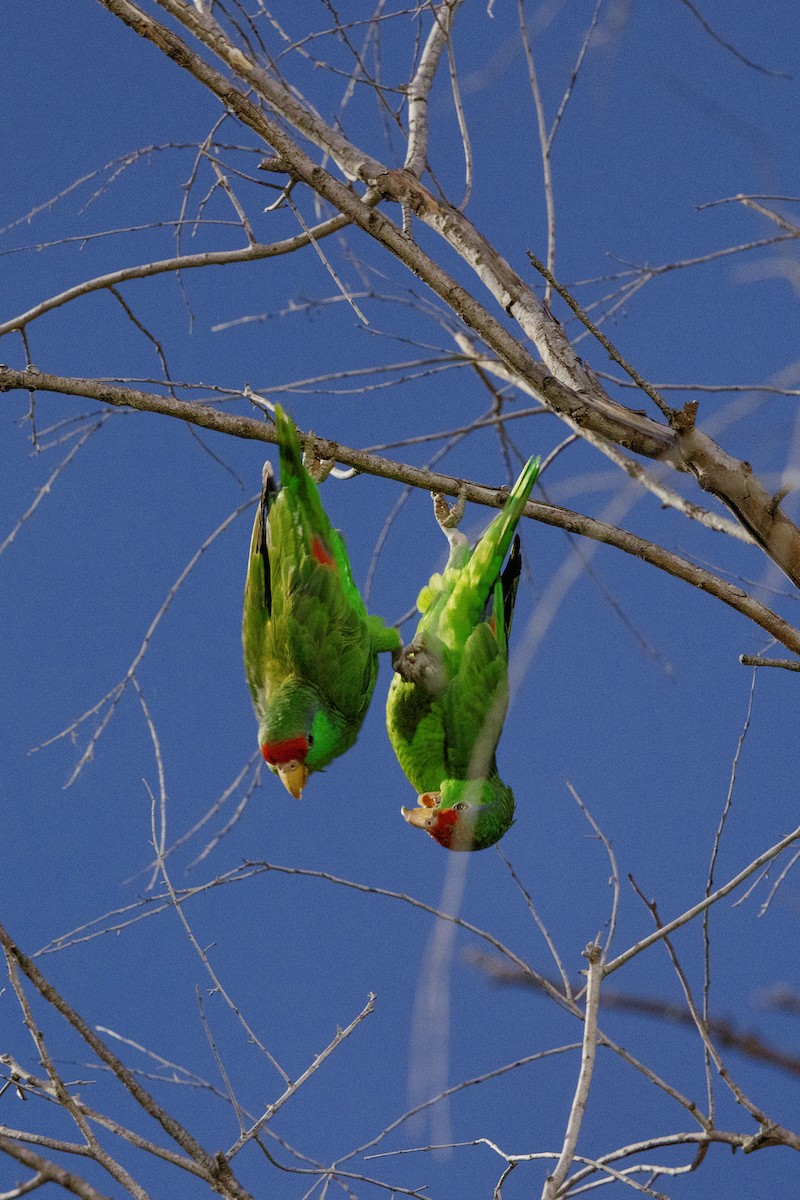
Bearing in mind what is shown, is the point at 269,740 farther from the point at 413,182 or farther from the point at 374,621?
the point at 413,182

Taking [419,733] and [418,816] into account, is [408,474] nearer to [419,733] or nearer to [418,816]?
[419,733]

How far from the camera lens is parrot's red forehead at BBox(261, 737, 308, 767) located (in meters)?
2.97

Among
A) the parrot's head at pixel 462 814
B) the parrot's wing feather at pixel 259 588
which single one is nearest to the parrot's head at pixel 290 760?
the parrot's wing feather at pixel 259 588

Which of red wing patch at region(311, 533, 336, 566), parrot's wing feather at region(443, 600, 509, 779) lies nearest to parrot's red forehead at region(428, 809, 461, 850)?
parrot's wing feather at region(443, 600, 509, 779)

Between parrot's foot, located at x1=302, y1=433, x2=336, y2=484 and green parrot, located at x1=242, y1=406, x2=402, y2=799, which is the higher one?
parrot's foot, located at x1=302, y1=433, x2=336, y2=484

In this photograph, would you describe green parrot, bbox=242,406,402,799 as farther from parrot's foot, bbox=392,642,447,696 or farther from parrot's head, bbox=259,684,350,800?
parrot's foot, bbox=392,642,447,696

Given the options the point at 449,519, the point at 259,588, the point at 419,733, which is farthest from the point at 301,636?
the point at 449,519

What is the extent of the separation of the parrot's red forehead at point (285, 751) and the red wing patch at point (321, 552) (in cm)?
46

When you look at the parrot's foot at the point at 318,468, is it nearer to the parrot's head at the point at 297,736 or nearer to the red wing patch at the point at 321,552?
the red wing patch at the point at 321,552

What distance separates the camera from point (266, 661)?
3.04 meters

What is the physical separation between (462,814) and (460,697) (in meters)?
0.30

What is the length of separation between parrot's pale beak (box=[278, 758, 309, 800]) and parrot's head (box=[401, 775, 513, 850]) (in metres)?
0.28

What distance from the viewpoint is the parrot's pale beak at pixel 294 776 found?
3.04m

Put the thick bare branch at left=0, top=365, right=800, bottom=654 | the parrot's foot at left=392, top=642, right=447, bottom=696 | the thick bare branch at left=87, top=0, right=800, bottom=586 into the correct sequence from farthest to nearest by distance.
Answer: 1. the parrot's foot at left=392, top=642, right=447, bottom=696
2. the thick bare branch at left=0, top=365, right=800, bottom=654
3. the thick bare branch at left=87, top=0, right=800, bottom=586
